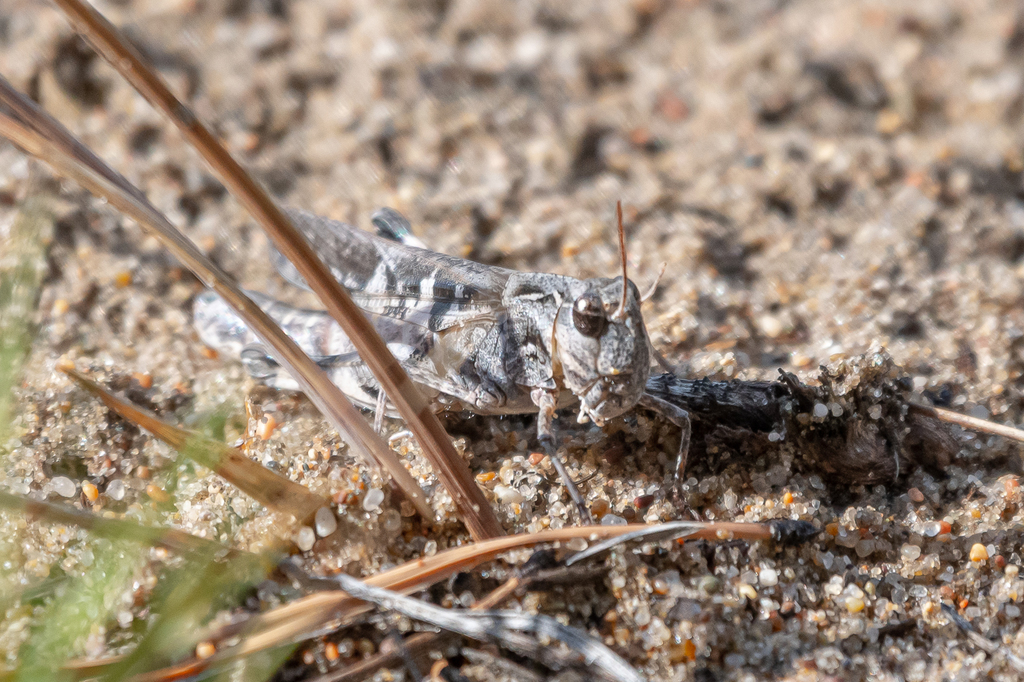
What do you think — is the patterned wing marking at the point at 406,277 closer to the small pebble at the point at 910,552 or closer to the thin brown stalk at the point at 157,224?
the thin brown stalk at the point at 157,224

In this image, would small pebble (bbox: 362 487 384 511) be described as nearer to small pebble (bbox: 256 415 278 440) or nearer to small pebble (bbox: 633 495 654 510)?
small pebble (bbox: 256 415 278 440)

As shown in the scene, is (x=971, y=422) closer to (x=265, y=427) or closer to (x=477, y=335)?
(x=477, y=335)

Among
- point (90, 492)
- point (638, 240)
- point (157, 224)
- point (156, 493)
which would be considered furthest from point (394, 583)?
point (638, 240)

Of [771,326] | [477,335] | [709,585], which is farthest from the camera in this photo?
[771,326]

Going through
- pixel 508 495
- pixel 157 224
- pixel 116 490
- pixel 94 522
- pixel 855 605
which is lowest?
pixel 855 605

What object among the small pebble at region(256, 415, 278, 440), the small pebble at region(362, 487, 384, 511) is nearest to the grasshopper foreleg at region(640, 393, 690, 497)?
the small pebble at region(362, 487, 384, 511)

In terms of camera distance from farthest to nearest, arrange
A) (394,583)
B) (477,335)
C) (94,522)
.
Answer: (477,335) → (394,583) → (94,522)
